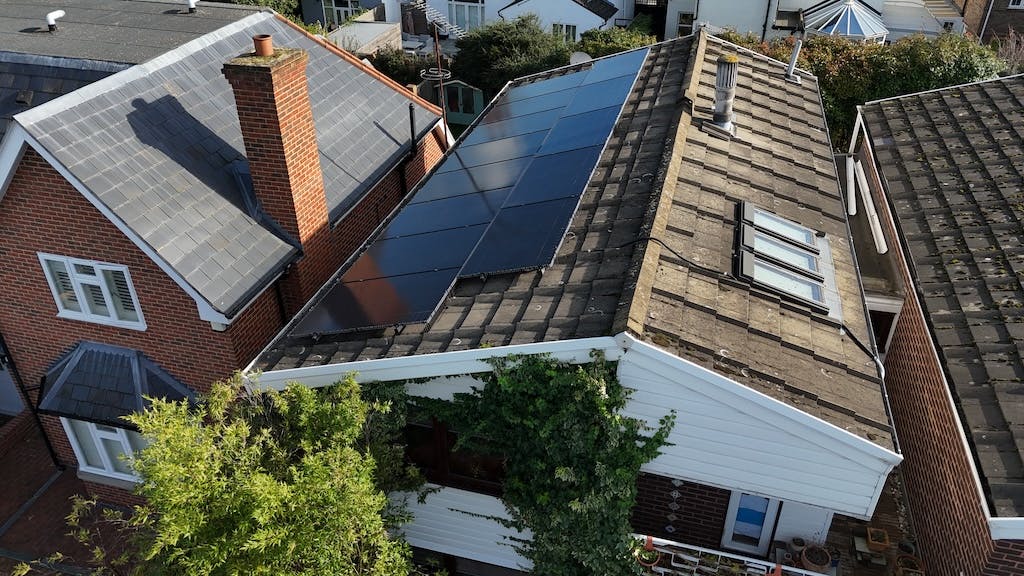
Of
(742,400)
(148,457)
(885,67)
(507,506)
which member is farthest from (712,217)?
(885,67)

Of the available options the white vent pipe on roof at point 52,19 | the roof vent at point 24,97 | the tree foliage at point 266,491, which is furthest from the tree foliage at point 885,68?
the roof vent at point 24,97

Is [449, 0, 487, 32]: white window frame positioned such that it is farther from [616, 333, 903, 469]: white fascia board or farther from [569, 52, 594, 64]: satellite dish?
[616, 333, 903, 469]: white fascia board

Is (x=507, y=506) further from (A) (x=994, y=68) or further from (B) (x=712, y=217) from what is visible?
(A) (x=994, y=68)

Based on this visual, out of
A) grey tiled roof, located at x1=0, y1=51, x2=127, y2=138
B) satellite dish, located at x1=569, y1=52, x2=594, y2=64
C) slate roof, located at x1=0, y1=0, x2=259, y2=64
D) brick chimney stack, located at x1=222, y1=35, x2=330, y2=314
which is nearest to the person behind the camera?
brick chimney stack, located at x1=222, y1=35, x2=330, y2=314

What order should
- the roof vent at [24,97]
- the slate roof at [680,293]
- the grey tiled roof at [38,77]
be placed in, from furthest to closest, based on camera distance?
the roof vent at [24,97] < the grey tiled roof at [38,77] < the slate roof at [680,293]

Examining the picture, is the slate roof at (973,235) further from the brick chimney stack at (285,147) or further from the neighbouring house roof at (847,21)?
the neighbouring house roof at (847,21)

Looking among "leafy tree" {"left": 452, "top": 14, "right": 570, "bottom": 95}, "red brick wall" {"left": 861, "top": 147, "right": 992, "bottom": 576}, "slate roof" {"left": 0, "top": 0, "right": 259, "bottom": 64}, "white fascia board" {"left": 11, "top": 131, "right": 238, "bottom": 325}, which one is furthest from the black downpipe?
"leafy tree" {"left": 452, "top": 14, "right": 570, "bottom": 95}

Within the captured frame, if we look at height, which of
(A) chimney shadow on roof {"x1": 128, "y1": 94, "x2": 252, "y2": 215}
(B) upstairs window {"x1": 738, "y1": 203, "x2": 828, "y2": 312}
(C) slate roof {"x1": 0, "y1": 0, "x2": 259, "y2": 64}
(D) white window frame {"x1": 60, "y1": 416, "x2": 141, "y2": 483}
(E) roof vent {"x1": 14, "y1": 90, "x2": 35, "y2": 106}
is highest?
(C) slate roof {"x1": 0, "y1": 0, "x2": 259, "y2": 64}

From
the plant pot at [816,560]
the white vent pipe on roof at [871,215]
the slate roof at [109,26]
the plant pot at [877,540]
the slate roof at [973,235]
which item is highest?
the slate roof at [109,26]
